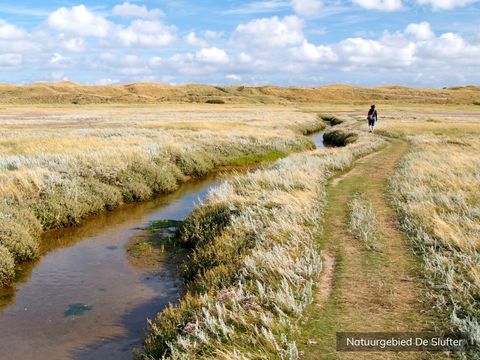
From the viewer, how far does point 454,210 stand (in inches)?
474

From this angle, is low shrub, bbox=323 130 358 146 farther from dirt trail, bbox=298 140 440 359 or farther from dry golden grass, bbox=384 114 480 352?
dirt trail, bbox=298 140 440 359

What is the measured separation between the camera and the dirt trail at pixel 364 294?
20.6 feet

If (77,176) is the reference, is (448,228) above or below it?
above

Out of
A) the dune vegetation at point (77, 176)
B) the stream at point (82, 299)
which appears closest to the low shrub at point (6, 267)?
the dune vegetation at point (77, 176)

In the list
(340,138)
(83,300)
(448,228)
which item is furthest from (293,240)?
(340,138)

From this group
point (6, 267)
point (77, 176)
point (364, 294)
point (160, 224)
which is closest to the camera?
point (364, 294)

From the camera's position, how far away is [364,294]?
7473 millimetres

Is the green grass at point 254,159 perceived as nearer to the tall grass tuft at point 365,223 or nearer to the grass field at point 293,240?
the grass field at point 293,240

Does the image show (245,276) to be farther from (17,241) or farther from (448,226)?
(17,241)

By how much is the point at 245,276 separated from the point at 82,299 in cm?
408

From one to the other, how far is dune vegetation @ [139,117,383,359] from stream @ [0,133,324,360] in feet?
2.47

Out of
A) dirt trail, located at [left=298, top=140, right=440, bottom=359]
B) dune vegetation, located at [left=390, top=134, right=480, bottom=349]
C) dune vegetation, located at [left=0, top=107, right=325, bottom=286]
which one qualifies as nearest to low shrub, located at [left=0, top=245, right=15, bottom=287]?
dune vegetation, located at [left=0, top=107, right=325, bottom=286]

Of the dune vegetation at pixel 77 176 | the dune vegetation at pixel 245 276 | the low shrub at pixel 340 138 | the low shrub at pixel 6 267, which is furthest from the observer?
the low shrub at pixel 340 138

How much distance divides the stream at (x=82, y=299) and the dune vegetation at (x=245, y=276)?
2.47 feet
